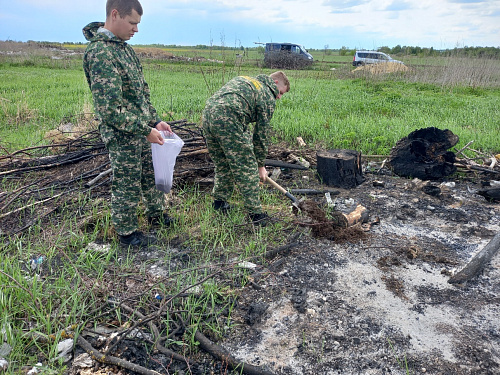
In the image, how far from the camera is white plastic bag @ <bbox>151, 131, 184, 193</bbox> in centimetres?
322

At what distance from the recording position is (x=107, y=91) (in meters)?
2.67

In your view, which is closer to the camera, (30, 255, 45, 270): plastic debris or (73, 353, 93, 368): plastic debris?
(73, 353, 93, 368): plastic debris

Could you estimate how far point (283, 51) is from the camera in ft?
65.3

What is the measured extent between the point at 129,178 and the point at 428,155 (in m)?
4.16

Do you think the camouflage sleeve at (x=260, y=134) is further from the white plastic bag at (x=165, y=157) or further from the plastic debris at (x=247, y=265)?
the plastic debris at (x=247, y=265)

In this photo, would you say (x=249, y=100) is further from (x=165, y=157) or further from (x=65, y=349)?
(x=65, y=349)

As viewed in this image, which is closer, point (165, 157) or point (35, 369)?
point (35, 369)

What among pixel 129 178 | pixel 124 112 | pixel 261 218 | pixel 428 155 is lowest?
pixel 261 218

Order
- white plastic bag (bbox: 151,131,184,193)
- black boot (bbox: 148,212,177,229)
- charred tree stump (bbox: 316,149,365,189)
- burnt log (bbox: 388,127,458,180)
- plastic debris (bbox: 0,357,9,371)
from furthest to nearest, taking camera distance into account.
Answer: burnt log (bbox: 388,127,458,180) → charred tree stump (bbox: 316,149,365,189) → black boot (bbox: 148,212,177,229) → white plastic bag (bbox: 151,131,184,193) → plastic debris (bbox: 0,357,9,371)

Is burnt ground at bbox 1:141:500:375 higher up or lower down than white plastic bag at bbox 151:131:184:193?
lower down

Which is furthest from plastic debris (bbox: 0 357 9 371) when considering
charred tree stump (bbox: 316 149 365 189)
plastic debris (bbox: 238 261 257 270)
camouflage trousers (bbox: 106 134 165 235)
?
charred tree stump (bbox: 316 149 365 189)

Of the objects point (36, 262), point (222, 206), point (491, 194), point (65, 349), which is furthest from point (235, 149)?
point (491, 194)

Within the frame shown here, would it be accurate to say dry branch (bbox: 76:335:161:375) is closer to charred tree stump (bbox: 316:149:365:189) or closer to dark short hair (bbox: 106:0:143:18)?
dark short hair (bbox: 106:0:143:18)

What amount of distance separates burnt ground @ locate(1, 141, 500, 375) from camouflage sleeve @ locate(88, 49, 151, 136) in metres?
1.22
